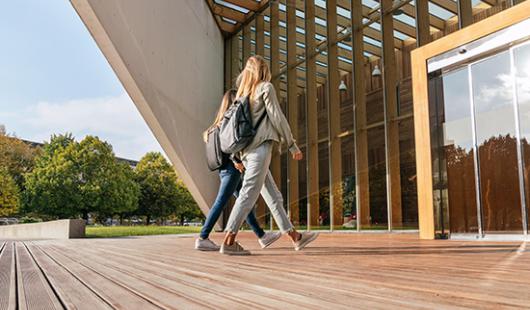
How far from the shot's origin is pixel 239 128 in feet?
11.7

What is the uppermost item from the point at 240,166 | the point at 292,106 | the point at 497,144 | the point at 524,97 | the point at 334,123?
the point at 292,106

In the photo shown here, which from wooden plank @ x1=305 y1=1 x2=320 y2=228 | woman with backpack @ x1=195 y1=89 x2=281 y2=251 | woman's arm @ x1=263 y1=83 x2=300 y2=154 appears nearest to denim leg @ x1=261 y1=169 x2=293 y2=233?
woman with backpack @ x1=195 y1=89 x2=281 y2=251

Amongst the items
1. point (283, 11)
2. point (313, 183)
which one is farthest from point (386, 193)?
point (283, 11)

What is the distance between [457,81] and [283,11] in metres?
9.39

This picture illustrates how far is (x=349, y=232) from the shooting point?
1026 cm

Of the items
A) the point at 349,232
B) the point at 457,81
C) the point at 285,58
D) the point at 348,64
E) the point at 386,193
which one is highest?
the point at 285,58

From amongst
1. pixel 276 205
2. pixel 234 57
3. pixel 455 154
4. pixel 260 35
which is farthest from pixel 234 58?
pixel 276 205

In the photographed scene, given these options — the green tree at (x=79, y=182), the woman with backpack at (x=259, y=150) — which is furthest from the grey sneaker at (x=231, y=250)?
the green tree at (x=79, y=182)

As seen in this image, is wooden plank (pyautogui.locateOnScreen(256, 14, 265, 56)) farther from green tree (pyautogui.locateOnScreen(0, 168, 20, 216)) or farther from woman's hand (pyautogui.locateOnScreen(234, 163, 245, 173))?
green tree (pyautogui.locateOnScreen(0, 168, 20, 216))

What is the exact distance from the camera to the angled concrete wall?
301 inches

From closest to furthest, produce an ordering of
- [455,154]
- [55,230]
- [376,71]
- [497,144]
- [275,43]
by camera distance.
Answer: [497,144], [455,154], [376,71], [55,230], [275,43]

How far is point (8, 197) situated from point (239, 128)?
32.7 meters

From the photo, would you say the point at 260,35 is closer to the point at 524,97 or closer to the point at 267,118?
the point at 524,97

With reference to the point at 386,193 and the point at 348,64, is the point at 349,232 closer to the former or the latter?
the point at 386,193
